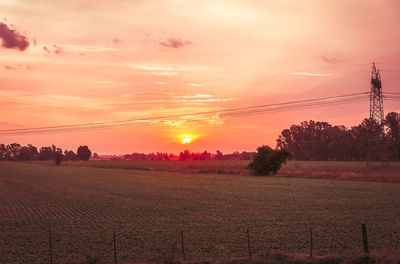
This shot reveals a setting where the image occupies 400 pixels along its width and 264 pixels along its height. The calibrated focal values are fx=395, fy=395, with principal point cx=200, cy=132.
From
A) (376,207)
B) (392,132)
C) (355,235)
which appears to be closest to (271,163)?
(376,207)

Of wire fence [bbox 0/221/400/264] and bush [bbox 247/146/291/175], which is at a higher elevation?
bush [bbox 247/146/291/175]

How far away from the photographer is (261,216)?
3781 centimetres

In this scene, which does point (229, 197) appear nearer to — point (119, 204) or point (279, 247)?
point (119, 204)

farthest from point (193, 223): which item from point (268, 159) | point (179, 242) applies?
point (268, 159)

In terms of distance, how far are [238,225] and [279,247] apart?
876cm

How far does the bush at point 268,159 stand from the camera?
100 meters

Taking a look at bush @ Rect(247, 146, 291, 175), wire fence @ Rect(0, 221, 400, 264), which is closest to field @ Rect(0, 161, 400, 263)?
wire fence @ Rect(0, 221, 400, 264)

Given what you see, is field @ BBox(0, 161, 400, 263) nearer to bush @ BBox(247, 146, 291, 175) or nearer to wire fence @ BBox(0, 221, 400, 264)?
wire fence @ BBox(0, 221, 400, 264)

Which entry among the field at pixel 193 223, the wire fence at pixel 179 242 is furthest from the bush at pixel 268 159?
the wire fence at pixel 179 242

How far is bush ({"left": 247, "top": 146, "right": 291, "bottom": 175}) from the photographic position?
100 metres

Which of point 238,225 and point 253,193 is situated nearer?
point 238,225

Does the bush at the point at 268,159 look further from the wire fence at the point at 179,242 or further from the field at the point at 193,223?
the wire fence at the point at 179,242

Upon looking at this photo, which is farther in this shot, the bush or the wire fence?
the bush

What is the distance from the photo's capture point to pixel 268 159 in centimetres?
10069
